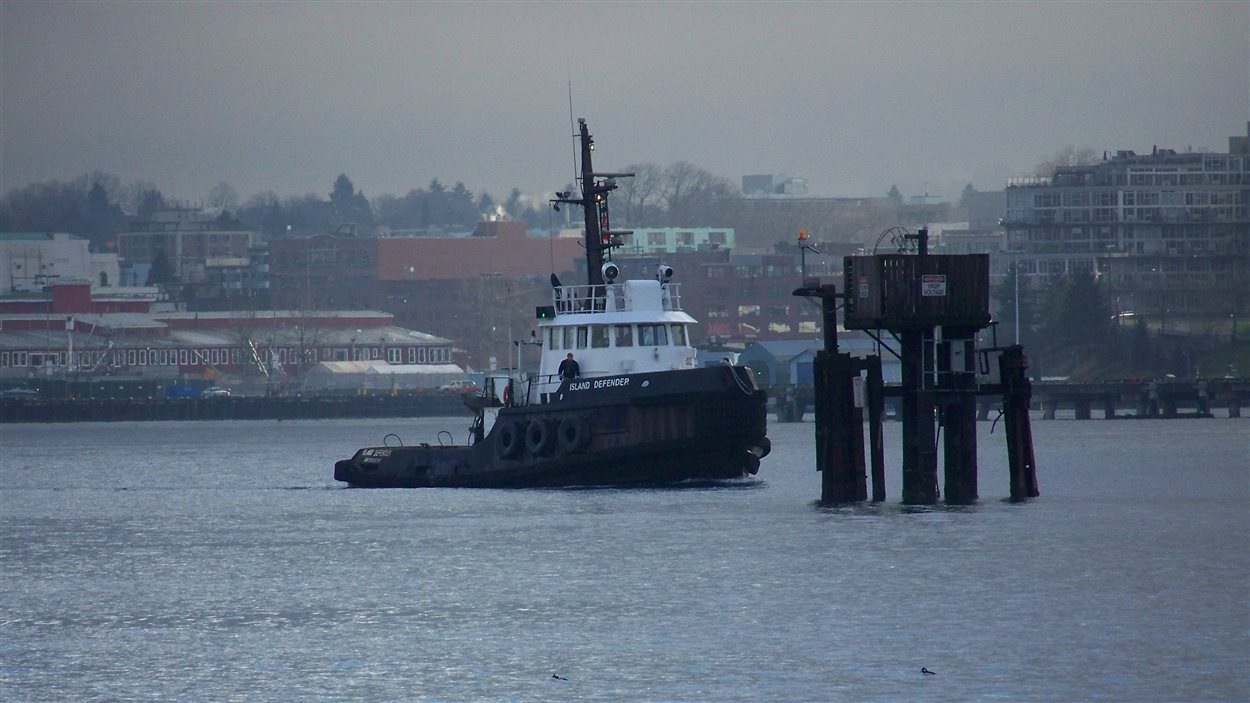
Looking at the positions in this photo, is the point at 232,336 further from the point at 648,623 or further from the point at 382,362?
the point at 648,623

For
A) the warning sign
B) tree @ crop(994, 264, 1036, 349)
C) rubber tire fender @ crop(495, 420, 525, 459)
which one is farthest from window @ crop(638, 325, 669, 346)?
tree @ crop(994, 264, 1036, 349)

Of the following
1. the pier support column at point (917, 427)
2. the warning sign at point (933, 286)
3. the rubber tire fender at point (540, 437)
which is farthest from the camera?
the rubber tire fender at point (540, 437)

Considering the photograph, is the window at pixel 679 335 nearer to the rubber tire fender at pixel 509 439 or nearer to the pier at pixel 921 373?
the rubber tire fender at pixel 509 439

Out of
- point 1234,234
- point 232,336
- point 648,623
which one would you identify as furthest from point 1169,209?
point 648,623

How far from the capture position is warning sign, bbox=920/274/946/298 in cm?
4369

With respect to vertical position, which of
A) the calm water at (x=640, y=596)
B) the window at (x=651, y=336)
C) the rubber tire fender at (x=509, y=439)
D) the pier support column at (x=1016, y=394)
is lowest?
the calm water at (x=640, y=596)

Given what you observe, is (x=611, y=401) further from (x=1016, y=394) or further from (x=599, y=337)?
(x=1016, y=394)

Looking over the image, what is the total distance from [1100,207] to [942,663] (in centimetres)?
13285

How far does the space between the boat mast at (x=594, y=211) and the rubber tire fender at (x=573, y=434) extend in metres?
4.36

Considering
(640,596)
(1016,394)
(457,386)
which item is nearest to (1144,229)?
(457,386)

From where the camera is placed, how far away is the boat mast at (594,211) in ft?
181

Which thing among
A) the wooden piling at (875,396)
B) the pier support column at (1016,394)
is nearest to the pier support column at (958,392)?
the pier support column at (1016,394)

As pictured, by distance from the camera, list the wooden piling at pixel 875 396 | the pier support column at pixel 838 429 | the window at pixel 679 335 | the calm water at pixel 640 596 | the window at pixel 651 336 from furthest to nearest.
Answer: the window at pixel 679 335 < the window at pixel 651 336 < the wooden piling at pixel 875 396 < the pier support column at pixel 838 429 < the calm water at pixel 640 596

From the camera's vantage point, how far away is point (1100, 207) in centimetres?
15788
